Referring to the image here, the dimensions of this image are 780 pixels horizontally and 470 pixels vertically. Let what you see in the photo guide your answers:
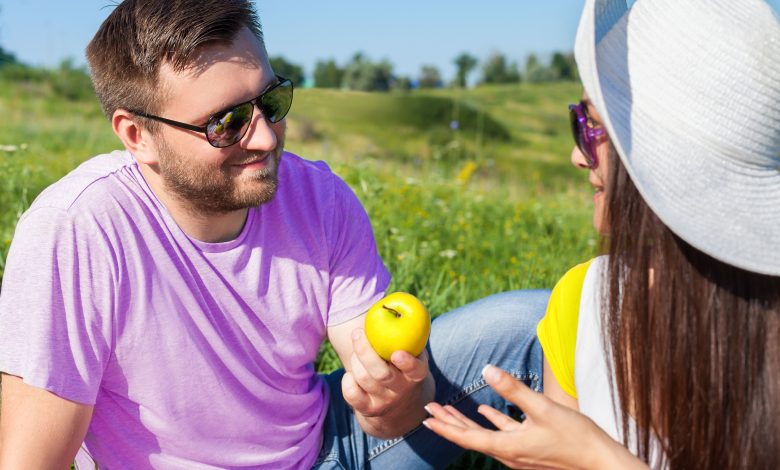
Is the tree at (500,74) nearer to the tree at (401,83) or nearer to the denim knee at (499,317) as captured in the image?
the tree at (401,83)

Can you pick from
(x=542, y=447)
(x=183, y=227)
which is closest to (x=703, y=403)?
(x=542, y=447)

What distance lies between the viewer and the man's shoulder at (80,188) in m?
1.77

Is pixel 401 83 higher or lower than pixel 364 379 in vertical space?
higher

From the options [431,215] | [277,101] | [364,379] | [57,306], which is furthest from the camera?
[431,215]

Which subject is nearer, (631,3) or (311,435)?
(631,3)

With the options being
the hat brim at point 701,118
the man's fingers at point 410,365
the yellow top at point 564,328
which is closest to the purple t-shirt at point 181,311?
the man's fingers at point 410,365

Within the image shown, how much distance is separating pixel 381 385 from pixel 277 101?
75cm

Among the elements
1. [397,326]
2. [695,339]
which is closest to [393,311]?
[397,326]

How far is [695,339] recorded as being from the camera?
1493 mm

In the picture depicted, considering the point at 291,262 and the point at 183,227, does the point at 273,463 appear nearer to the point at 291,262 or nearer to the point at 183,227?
the point at 291,262

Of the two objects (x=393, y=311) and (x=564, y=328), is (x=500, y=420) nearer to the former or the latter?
(x=564, y=328)

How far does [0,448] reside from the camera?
1679 mm

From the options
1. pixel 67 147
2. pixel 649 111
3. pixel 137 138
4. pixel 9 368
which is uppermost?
pixel 649 111

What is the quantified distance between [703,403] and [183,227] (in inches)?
47.6
